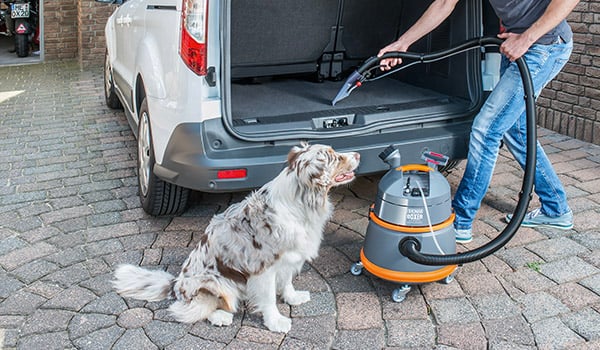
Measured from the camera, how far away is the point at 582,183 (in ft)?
15.0

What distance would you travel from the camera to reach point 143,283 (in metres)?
3.06

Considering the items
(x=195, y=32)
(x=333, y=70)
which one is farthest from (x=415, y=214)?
(x=333, y=70)

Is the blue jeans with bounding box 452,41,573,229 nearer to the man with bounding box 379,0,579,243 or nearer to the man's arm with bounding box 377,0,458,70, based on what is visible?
the man with bounding box 379,0,579,243

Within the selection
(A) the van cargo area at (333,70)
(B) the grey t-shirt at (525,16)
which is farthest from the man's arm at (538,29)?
(A) the van cargo area at (333,70)

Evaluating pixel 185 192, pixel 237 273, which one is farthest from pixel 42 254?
pixel 237 273

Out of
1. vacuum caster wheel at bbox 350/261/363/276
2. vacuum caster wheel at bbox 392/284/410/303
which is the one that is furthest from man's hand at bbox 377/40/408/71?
vacuum caster wheel at bbox 392/284/410/303

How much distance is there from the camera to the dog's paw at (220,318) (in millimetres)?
2854

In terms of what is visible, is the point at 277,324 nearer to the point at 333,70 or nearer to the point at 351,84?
the point at 351,84

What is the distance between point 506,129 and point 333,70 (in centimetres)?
195

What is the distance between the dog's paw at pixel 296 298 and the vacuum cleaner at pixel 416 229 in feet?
1.16

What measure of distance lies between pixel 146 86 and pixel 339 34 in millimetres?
1825

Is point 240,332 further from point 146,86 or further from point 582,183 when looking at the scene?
point 582,183

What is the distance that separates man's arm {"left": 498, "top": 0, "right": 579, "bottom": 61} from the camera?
3137 mm

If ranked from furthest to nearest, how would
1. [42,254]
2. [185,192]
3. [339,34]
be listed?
[339,34] < [185,192] < [42,254]
